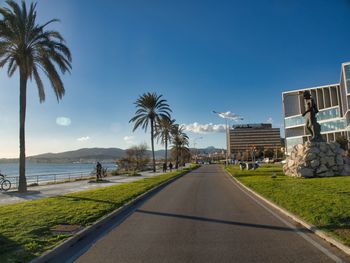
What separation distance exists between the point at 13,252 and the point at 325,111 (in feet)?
332

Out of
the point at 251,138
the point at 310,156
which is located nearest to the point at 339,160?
the point at 310,156

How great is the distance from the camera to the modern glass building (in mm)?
80169

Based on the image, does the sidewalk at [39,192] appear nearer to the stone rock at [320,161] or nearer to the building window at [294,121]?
the stone rock at [320,161]

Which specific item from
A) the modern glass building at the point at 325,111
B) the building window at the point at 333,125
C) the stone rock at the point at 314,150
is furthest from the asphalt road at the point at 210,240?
the building window at the point at 333,125

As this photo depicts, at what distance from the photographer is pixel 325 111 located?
95938 mm

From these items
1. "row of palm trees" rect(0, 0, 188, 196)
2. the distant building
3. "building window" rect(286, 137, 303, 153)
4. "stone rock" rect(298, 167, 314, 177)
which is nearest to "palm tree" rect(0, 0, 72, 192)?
"row of palm trees" rect(0, 0, 188, 196)

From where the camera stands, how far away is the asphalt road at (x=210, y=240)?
5992 mm

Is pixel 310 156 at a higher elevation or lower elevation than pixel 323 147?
lower

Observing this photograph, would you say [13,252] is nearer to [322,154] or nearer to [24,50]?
[24,50]

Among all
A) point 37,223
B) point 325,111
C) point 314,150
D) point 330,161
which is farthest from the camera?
point 325,111

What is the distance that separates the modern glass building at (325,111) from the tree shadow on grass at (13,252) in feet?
263

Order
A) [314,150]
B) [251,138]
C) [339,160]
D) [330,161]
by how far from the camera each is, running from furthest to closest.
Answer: [251,138], [339,160], [314,150], [330,161]

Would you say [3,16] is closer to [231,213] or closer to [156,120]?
[231,213]

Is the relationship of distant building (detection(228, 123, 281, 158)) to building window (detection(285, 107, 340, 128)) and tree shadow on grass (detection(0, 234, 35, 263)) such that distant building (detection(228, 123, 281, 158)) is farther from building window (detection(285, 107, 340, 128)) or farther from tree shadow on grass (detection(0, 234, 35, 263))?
tree shadow on grass (detection(0, 234, 35, 263))
